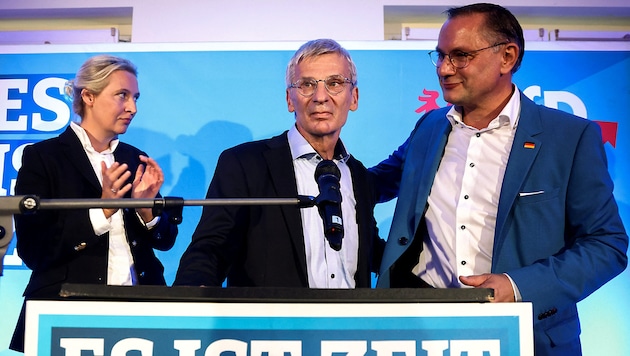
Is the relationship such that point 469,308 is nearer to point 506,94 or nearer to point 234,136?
point 506,94

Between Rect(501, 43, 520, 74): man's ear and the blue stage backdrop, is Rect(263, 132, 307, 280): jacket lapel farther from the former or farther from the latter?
the blue stage backdrop

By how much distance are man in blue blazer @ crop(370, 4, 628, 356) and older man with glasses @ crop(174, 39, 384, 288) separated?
169 mm

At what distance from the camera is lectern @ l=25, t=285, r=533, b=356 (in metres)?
1.50

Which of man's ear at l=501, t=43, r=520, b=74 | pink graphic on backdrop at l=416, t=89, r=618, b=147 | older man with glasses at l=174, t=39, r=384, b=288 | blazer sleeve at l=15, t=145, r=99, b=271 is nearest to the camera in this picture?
older man with glasses at l=174, t=39, r=384, b=288

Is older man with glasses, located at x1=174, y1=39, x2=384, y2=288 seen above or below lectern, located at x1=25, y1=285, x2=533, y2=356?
above

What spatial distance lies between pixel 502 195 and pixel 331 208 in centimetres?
91

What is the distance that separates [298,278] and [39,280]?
1035 mm

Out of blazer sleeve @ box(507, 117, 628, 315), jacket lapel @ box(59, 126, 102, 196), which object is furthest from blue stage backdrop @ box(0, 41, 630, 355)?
blazer sleeve @ box(507, 117, 628, 315)

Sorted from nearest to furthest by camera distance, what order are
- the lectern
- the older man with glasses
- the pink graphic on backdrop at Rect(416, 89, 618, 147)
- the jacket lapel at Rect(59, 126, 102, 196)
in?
the lectern < the older man with glasses < the jacket lapel at Rect(59, 126, 102, 196) < the pink graphic on backdrop at Rect(416, 89, 618, 147)

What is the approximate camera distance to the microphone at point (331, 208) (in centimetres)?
164

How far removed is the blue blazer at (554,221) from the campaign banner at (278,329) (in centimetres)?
64

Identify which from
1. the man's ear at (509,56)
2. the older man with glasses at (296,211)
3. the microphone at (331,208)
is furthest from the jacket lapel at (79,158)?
the man's ear at (509,56)

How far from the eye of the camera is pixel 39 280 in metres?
2.83

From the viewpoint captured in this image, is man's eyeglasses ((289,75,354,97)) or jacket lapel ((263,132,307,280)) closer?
jacket lapel ((263,132,307,280))
